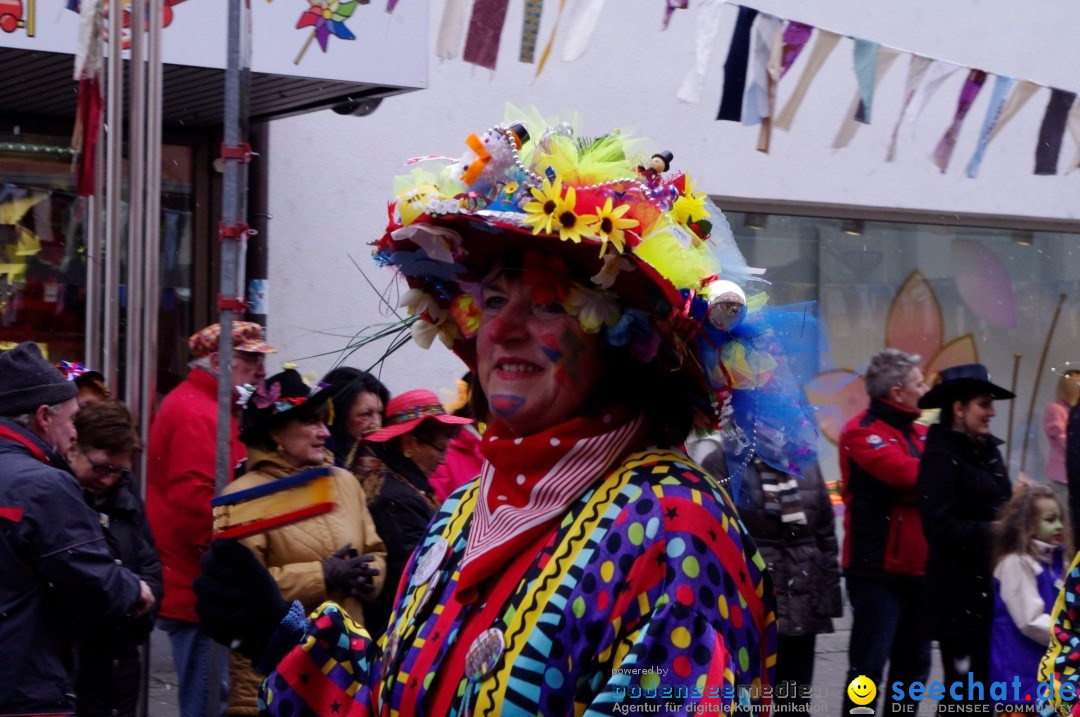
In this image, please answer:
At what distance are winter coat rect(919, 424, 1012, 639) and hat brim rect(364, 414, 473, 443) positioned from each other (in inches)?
81.2

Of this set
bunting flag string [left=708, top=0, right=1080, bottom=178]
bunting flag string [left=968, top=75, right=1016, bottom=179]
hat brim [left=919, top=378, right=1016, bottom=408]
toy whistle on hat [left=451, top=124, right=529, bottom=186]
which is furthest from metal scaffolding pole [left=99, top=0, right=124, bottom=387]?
bunting flag string [left=968, top=75, right=1016, bottom=179]

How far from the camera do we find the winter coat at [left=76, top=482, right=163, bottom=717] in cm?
465

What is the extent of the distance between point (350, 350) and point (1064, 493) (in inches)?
326

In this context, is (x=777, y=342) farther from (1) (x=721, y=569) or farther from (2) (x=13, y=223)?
(2) (x=13, y=223)

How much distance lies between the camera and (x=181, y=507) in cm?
532

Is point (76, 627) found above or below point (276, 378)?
below

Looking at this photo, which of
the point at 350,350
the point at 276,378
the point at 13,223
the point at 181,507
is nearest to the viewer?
the point at 350,350

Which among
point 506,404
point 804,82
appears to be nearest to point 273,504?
point 506,404

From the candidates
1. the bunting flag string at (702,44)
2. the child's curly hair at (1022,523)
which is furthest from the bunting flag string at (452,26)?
the child's curly hair at (1022,523)

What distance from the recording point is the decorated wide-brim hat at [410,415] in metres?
5.12

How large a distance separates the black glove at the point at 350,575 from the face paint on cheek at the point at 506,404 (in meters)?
2.12

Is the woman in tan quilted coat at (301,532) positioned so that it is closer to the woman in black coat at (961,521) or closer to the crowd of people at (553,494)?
the crowd of people at (553,494)

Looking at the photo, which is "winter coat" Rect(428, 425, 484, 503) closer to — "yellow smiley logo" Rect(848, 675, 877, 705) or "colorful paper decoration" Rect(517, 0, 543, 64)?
"colorful paper decoration" Rect(517, 0, 543, 64)

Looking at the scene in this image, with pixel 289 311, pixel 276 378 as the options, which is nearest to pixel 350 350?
pixel 276 378
